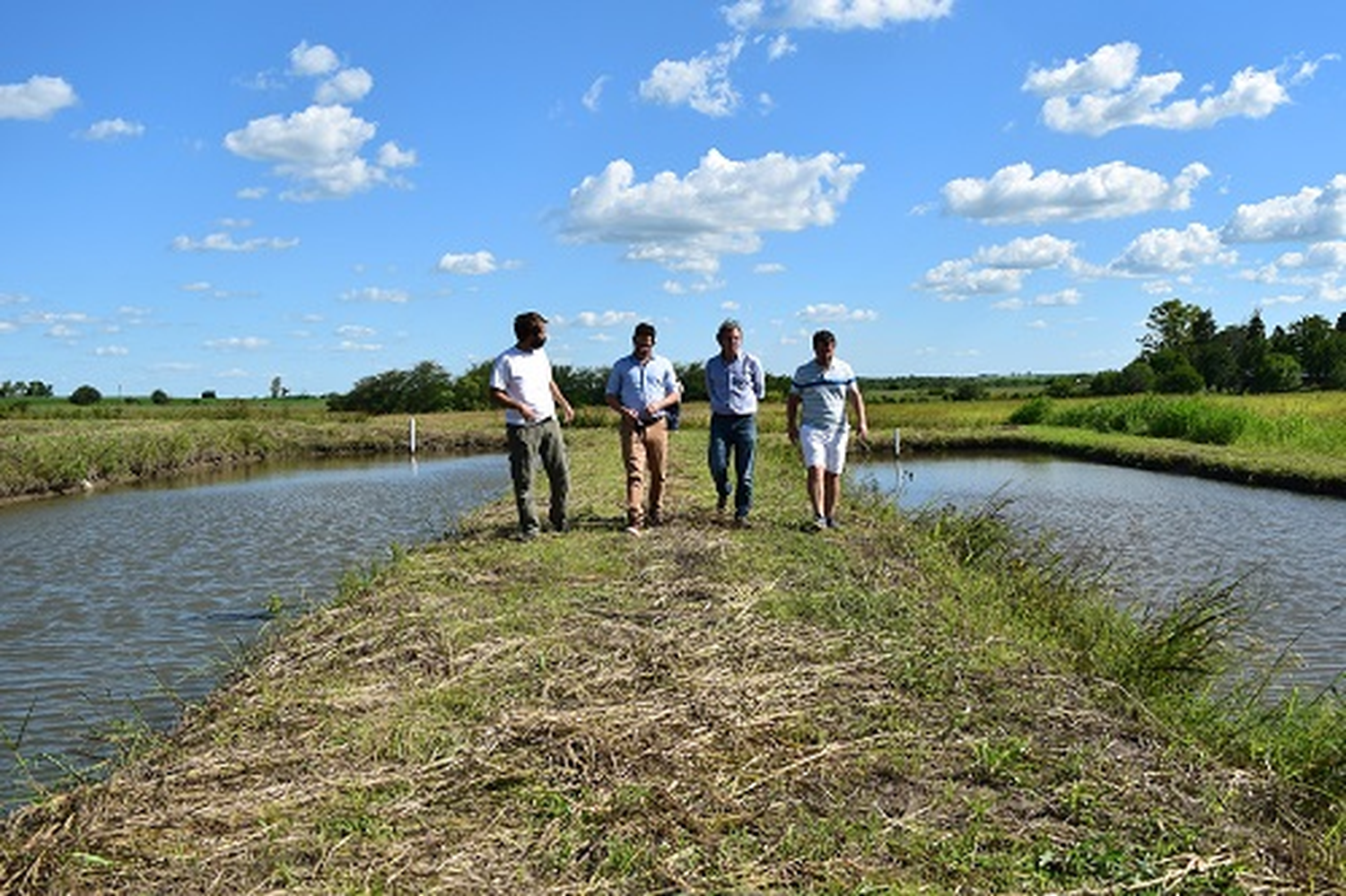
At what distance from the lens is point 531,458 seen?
9219 millimetres

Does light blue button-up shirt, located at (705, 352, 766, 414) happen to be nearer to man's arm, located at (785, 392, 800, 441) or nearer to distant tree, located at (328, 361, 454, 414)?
man's arm, located at (785, 392, 800, 441)

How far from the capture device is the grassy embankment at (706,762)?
134 inches

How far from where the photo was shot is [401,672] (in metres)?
5.45

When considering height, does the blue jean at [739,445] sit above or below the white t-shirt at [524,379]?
below

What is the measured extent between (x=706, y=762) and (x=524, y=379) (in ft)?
17.3

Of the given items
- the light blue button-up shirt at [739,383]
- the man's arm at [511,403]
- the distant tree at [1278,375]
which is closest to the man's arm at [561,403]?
the man's arm at [511,403]

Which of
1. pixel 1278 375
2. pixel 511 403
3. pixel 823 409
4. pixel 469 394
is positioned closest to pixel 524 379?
pixel 511 403

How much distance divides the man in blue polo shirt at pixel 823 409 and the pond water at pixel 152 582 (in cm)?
425

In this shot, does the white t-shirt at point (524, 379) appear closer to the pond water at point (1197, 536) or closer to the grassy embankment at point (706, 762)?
the grassy embankment at point (706, 762)

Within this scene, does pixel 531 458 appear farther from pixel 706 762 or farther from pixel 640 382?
pixel 706 762

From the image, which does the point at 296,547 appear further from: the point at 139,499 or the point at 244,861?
the point at 244,861

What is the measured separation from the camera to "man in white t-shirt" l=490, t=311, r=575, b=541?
902 cm

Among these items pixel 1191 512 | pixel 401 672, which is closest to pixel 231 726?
pixel 401 672

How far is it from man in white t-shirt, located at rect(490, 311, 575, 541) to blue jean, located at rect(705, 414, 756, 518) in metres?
1.29
